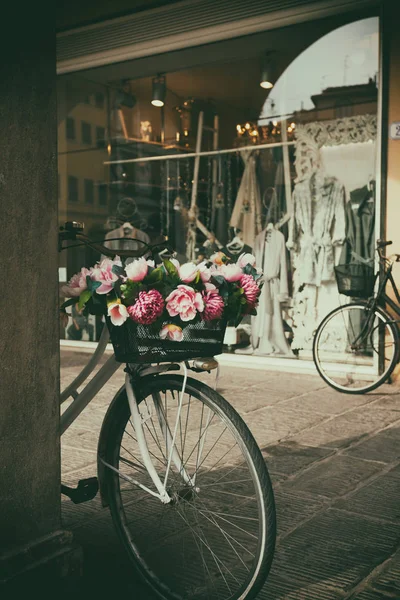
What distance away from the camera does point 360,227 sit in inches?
307

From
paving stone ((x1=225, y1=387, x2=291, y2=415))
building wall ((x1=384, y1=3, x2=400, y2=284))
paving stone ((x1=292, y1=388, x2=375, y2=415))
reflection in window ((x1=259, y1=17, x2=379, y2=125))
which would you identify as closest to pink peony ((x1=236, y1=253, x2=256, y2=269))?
paving stone ((x1=225, y1=387, x2=291, y2=415))

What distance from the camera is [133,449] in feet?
10.6

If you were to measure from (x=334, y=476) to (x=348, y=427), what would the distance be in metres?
1.26

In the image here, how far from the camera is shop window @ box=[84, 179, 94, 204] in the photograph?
10102 mm

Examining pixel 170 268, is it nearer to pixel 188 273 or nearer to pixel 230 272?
pixel 188 273

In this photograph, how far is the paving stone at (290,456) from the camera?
4.37 metres

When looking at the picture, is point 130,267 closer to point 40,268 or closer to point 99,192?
point 40,268

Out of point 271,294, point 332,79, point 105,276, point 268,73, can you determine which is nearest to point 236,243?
point 271,294

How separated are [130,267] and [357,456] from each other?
268 centimetres

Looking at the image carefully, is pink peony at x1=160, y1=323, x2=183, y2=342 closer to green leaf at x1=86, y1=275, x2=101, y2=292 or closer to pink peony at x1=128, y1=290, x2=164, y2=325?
pink peony at x1=128, y1=290, x2=164, y2=325

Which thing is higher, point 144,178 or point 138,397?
point 144,178

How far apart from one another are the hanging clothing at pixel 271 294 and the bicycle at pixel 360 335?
107 cm

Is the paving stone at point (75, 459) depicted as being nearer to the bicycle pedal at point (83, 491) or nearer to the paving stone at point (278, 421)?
the paving stone at point (278, 421)

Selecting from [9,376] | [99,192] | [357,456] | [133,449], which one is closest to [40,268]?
[9,376]
